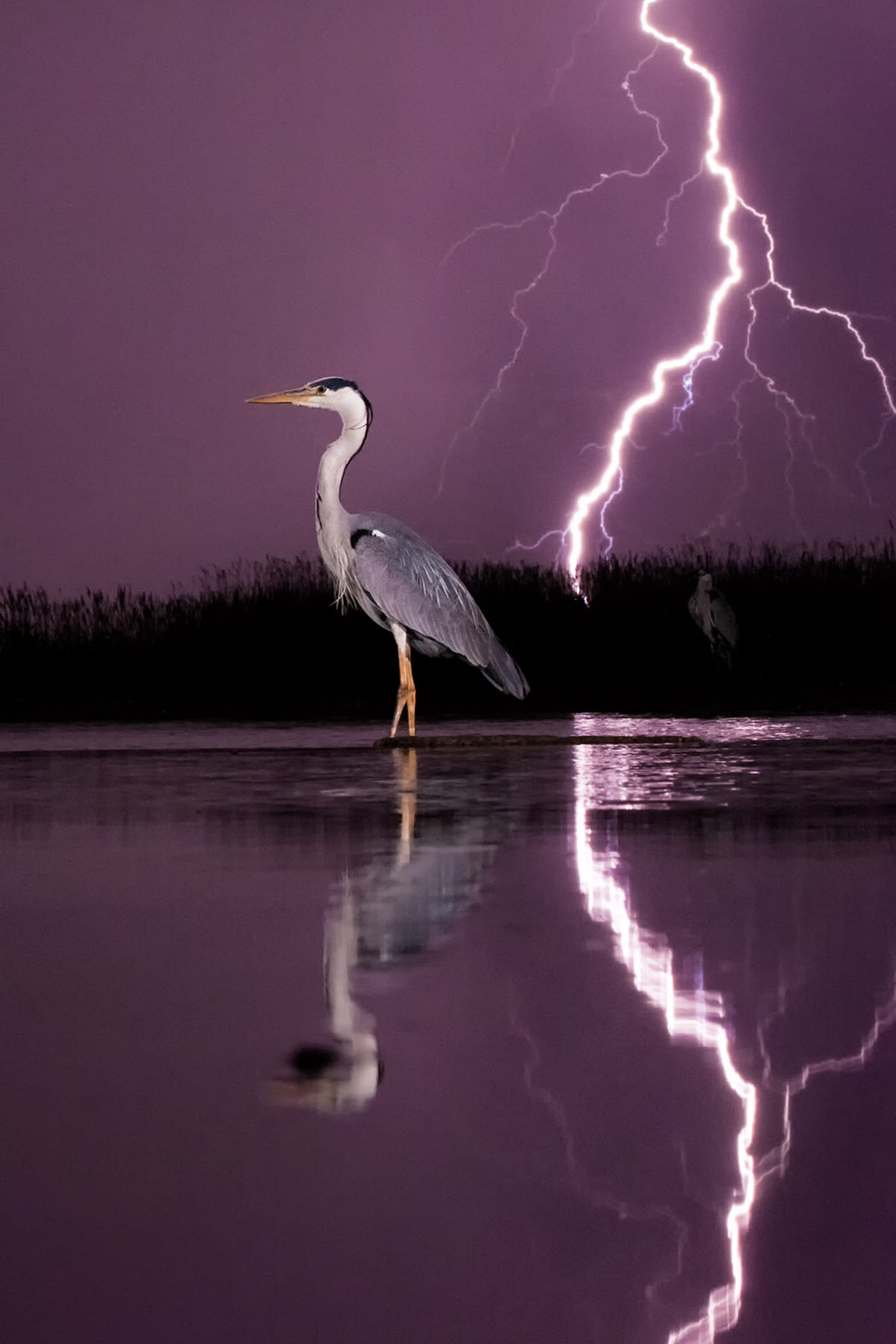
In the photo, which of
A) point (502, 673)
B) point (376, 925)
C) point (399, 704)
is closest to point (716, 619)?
point (502, 673)

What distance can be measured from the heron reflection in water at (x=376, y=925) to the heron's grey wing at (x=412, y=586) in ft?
17.9

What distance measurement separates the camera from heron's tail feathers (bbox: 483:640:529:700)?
14070 millimetres

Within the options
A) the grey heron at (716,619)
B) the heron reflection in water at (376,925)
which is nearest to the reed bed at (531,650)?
the grey heron at (716,619)

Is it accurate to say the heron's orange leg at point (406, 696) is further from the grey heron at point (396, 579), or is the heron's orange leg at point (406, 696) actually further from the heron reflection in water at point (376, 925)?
the heron reflection in water at point (376, 925)

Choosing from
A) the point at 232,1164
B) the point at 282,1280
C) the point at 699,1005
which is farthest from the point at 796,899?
the point at 282,1280

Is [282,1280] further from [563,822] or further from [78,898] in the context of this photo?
[563,822]

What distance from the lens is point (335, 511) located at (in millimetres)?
13359

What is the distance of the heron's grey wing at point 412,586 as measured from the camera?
1323 centimetres

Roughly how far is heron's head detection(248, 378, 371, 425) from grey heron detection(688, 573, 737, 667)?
6.07m

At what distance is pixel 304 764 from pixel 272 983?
6480mm

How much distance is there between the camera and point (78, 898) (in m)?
5.29

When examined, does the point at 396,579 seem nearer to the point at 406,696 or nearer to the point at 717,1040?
the point at 406,696

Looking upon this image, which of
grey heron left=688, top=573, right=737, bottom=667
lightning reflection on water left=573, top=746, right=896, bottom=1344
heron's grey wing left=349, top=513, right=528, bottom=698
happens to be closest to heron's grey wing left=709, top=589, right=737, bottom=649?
grey heron left=688, top=573, right=737, bottom=667

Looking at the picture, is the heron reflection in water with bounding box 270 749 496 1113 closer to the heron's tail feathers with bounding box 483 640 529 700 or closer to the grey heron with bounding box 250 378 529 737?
the grey heron with bounding box 250 378 529 737
